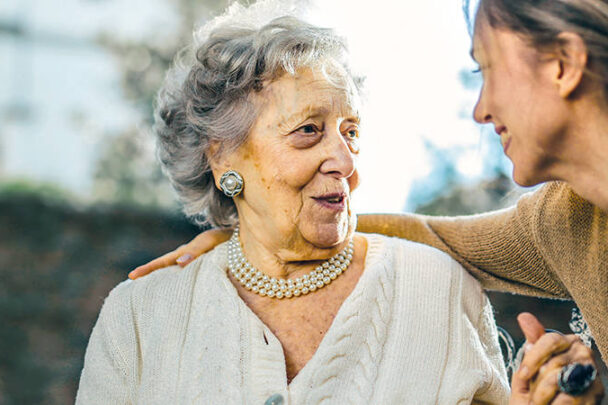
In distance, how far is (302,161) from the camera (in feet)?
6.59

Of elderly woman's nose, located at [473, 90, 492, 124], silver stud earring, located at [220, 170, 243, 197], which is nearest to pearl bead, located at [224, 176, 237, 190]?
silver stud earring, located at [220, 170, 243, 197]

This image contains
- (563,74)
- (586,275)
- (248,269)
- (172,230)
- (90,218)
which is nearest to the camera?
(563,74)

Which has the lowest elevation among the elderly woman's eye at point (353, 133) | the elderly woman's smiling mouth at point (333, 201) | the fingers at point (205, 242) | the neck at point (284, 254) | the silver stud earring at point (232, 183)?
the neck at point (284, 254)

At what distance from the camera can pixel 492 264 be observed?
2.11 meters

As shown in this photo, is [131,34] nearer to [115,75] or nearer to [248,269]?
[115,75]

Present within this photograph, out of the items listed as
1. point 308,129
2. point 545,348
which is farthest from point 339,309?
point 545,348

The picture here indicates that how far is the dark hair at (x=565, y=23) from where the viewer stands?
1.41m

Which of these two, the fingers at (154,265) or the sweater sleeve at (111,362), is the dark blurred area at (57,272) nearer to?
the fingers at (154,265)

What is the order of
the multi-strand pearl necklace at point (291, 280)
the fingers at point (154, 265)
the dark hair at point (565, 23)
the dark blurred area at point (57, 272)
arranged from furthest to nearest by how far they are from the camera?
the dark blurred area at point (57, 272), the fingers at point (154, 265), the multi-strand pearl necklace at point (291, 280), the dark hair at point (565, 23)

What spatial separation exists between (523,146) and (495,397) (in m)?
0.83

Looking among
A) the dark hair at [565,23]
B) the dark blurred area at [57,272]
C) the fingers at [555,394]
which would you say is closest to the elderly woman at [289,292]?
the fingers at [555,394]

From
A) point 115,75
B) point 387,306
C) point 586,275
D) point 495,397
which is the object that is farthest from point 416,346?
point 115,75

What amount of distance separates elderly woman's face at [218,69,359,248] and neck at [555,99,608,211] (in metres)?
0.71

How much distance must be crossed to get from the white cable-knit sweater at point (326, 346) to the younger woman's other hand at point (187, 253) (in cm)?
8
